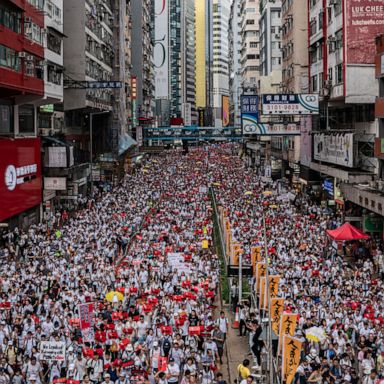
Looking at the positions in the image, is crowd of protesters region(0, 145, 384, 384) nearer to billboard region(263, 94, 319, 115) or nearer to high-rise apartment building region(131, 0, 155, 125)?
billboard region(263, 94, 319, 115)

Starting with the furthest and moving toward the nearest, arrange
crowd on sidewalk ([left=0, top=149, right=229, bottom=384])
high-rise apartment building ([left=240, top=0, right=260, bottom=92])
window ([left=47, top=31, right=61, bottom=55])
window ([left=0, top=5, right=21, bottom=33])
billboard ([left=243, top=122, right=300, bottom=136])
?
high-rise apartment building ([left=240, top=0, right=260, bottom=92]) → window ([left=47, top=31, right=61, bottom=55]) → billboard ([left=243, top=122, right=300, bottom=136]) → window ([left=0, top=5, right=21, bottom=33]) → crowd on sidewalk ([left=0, top=149, right=229, bottom=384])

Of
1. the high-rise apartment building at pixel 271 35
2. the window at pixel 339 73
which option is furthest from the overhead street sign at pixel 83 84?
the high-rise apartment building at pixel 271 35

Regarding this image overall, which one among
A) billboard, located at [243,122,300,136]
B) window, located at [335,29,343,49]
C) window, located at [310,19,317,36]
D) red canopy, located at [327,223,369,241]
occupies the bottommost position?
red canopy, located at [327,223,369,241]

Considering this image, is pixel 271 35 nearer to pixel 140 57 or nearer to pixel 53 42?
pixel 140 57

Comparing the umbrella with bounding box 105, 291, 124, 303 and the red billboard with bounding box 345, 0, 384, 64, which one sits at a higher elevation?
the red billboard with bounding box 345, 0, 384, 64

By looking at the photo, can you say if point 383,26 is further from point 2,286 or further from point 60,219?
point 2,286

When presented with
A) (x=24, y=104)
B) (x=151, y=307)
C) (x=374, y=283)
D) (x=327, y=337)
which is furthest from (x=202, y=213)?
(x=327, y=337)

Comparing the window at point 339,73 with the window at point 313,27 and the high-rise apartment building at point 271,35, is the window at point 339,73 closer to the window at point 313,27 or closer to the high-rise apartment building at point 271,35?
the window at point 313,27

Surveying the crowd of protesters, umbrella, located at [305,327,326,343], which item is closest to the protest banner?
the crowd of protesters
